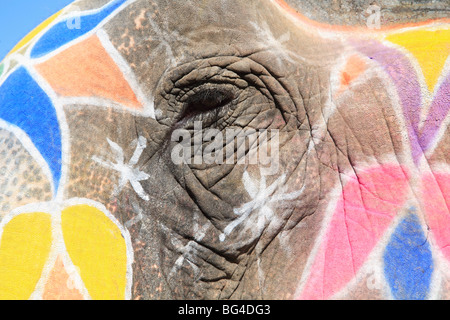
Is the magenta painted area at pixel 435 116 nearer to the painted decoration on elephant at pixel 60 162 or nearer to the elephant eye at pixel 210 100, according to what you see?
the elephant eye at pixel 210 100

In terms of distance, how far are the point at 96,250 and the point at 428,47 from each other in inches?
58.2

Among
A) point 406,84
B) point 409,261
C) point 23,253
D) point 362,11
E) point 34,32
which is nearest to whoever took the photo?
point 23,253

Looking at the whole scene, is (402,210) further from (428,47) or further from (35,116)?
(35,116)

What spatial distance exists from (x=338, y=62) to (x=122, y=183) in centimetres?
98

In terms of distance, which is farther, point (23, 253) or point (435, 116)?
point (435, 116)

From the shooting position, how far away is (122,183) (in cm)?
226

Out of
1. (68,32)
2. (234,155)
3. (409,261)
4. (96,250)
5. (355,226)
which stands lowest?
(409,261)

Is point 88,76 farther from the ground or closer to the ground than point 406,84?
farther from the ground

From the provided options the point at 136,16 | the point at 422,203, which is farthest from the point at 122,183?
the point at 422,203

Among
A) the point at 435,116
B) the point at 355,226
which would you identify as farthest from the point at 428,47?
the point at 355,226

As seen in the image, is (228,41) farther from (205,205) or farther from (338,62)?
(205,205)

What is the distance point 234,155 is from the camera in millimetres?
2240

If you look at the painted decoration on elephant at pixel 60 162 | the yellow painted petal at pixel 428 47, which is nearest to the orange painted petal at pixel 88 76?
the painted decoration on elephant at pixel 60 162

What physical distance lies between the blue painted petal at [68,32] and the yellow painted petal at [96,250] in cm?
69
